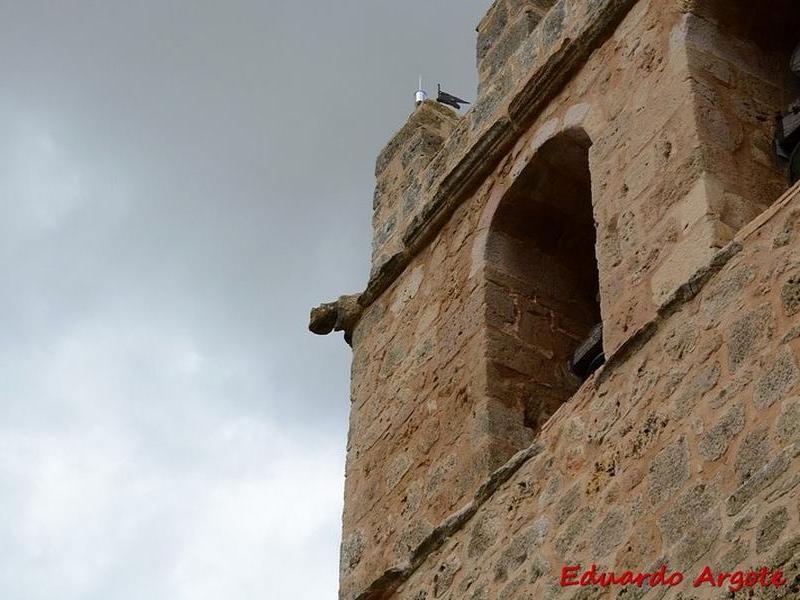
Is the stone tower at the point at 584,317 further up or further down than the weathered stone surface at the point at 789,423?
further up

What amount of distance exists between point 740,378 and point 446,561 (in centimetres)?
152

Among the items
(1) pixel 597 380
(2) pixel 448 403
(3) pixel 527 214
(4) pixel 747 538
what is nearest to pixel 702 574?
(4) pixel 747 538

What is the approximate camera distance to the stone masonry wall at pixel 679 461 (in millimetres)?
5195

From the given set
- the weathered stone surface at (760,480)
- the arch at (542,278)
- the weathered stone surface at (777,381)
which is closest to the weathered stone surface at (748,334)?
the weathered stone surface at (777,381)

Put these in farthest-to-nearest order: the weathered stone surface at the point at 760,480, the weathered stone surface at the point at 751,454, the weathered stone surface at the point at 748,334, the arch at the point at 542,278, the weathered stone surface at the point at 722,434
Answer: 1. the arch at the point at 542,278
2. the weathered stone surface at the point at 748,334
3. the weathered stone surface at the point at 722,434
4. the weathered stone surface at the point at 751,454
5. the weathered stone surface at the point at 760,480

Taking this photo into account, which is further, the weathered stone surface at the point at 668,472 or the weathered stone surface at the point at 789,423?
the weathered stone surface at the point at 668,472

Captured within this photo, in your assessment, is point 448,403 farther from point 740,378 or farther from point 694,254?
point 740,378

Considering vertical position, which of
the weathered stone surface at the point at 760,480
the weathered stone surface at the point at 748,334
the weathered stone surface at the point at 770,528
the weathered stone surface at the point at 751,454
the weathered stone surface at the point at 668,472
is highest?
the weathered stone surface at the point at 748,334

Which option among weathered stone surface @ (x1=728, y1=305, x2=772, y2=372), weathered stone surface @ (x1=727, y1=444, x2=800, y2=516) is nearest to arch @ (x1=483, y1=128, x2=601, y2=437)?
weathered stone surface @ (x1=728, y1=305, x2=772, y2=372)

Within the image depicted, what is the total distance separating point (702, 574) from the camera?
204 inches

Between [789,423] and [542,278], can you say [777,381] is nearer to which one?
[789,423]

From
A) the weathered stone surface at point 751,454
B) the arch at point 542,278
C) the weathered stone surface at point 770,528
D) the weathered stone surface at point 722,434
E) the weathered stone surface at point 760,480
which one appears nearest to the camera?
the weathered stone surface at point 770,528

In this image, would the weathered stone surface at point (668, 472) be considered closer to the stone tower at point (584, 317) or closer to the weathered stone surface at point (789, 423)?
the stone tower at point (584, 317)

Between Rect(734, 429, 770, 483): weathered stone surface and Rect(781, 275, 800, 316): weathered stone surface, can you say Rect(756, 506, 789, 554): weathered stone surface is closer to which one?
Rect(734, 429, 770, 483): weathered stone surface
